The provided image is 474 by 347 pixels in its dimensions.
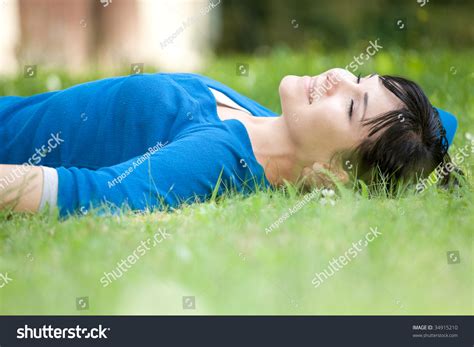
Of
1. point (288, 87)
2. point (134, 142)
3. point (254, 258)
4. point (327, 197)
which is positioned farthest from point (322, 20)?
point (254, 258)

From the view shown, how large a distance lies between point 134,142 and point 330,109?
2.15ft

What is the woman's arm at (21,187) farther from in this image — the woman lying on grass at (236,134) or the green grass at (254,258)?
the woman lying on grass at (236,134)

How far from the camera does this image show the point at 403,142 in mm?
2318

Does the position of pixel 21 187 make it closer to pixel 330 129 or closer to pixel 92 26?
pixel 330 129

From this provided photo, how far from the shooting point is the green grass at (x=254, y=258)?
1559mm

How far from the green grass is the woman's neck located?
5.1 inches

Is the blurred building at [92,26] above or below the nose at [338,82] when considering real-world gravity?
below

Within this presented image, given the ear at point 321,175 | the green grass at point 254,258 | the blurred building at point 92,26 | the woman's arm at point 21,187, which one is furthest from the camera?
the blurred building at point 92,26

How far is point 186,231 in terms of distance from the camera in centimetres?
194

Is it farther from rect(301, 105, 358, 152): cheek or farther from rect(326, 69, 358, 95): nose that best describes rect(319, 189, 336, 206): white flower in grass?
rect(326, 69, 358, 95): nose

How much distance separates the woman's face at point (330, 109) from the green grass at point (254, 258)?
184 millimetres


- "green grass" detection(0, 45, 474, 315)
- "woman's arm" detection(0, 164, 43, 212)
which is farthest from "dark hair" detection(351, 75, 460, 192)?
"woman's arm" detection(0, 164, 43, 212)

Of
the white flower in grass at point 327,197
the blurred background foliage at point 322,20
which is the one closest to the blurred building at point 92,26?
the blurred background foliage at point 322,20

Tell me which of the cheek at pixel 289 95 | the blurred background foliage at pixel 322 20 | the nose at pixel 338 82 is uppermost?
the nose at pixel 338 82
